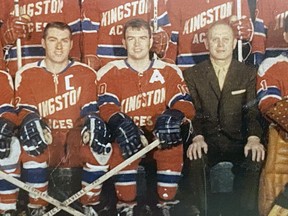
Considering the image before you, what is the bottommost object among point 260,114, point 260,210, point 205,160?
point 260,210

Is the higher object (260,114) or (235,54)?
(235,54)

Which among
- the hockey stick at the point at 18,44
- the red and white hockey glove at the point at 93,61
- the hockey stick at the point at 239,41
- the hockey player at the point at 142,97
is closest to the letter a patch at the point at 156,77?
the hockey player at the point at 142,97

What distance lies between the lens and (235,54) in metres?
2.99

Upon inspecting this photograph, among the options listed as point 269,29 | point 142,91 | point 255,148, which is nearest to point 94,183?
point 142,91

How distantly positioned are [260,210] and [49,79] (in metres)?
1.05

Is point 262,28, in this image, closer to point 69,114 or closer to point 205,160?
point 205,160

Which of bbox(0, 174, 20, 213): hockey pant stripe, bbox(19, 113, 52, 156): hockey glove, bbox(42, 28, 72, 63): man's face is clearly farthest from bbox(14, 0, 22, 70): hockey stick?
bbox(0, 174, 20, 213): hockey pant stripe

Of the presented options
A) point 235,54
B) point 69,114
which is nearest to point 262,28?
→ point 235,54

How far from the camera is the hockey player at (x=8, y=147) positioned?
111 inches

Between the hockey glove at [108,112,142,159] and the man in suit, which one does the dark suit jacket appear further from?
the hockey glove at [108,112,142,159]

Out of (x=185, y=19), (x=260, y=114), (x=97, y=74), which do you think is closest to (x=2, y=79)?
(x=97, y=74)

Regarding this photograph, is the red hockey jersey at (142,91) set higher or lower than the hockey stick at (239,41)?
lower

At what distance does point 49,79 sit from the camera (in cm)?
292

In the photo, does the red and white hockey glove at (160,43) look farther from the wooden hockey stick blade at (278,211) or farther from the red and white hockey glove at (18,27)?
the wooden hockey stick blade at (278,211)
